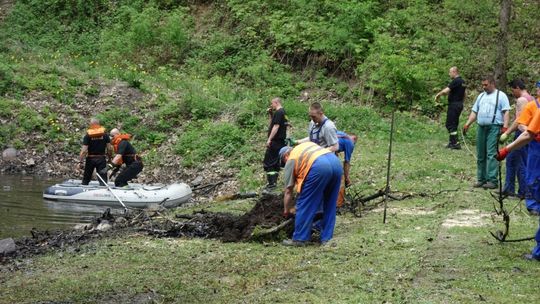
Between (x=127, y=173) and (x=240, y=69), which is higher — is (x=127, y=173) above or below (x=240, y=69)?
below

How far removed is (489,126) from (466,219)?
296cm

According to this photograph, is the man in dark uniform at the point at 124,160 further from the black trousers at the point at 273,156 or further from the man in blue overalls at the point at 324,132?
the man in blue overalls at the point at 324,132

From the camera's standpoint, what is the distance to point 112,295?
324 inches

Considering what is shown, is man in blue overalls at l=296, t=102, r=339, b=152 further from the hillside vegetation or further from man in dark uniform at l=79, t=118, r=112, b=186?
man in dark uniform at l=79, t=118, r=112, b=186

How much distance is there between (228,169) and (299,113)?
13.9 ft

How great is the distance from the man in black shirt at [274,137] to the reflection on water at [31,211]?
12.5ft

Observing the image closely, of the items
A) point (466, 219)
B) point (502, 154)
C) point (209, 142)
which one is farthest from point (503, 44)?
point (502, 154)

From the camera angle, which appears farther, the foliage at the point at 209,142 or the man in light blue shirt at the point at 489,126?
the foliage at the point at 209,142

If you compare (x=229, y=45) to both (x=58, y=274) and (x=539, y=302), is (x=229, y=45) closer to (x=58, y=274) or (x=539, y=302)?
(x=58, y=274)

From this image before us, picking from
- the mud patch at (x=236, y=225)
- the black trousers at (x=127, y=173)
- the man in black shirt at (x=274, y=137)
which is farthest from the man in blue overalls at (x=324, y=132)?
the black trousers at (x=127, y=173)

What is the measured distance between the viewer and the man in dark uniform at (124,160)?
18.5m

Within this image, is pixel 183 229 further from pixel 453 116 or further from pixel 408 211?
pixel 453 116

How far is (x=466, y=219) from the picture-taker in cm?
1148

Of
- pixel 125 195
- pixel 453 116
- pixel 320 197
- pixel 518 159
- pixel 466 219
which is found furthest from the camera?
pixel 453 116
